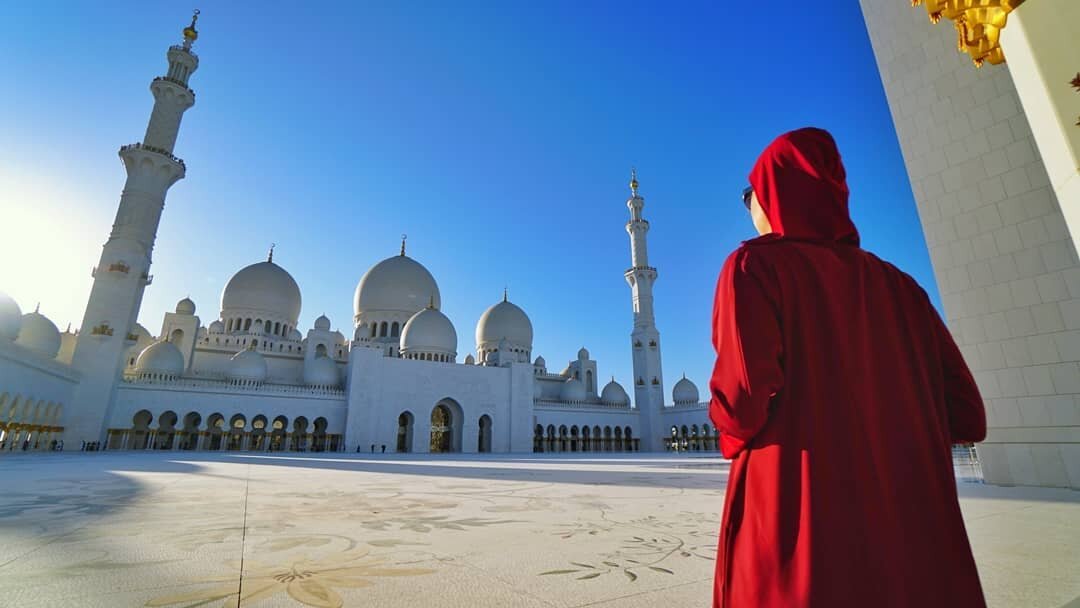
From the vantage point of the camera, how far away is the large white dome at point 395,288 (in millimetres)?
31422

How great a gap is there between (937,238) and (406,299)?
29.3 meters

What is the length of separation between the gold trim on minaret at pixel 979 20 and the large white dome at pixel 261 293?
3166 cm

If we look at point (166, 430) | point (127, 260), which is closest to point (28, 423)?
point (166, 430)

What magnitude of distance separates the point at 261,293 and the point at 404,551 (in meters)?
30.4

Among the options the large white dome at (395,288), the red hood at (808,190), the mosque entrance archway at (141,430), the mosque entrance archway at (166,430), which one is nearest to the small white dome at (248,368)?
the mosque entrance archway at (166,430)

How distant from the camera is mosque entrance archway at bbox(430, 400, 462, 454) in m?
25.7

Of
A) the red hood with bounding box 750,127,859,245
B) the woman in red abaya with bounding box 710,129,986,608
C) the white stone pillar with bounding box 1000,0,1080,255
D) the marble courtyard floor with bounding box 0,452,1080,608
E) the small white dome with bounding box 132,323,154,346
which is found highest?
the small white dome with bounding box 132,323,154,346

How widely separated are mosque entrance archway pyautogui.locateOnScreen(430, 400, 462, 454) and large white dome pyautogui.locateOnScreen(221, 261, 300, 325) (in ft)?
37.0

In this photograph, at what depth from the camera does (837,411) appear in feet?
3.34

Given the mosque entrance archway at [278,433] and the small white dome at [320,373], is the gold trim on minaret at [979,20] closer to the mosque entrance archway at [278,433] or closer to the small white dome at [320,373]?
the mosque entrance archway at [278,433]

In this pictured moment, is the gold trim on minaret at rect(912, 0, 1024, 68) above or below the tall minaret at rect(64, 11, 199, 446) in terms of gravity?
below

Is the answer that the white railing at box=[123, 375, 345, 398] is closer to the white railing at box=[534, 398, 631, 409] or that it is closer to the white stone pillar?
the white railing at box=[534, 398, 631, 409]

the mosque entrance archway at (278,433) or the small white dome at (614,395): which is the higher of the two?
the small white dome at (614,395)

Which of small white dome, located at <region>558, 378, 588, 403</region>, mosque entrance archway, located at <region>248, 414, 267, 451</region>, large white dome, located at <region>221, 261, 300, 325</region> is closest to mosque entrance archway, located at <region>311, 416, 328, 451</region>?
mosque entrance archway, located at <region>248, 414, 267, 451</region>
